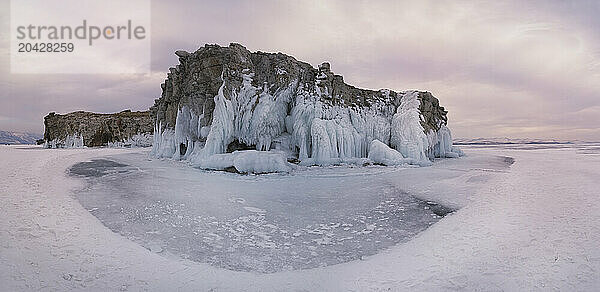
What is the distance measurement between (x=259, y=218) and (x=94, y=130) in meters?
43.7

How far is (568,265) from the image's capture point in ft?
13.1

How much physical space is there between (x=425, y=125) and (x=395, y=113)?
2.27 meters

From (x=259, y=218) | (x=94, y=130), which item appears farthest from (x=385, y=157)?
(x=94, y=130)

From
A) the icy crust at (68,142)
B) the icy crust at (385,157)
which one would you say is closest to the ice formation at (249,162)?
the icy crust at (385,157)

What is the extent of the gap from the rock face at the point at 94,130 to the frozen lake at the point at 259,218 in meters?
36.3

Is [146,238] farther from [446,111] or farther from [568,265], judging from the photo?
[446,111]

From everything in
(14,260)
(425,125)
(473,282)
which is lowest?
(473,282)

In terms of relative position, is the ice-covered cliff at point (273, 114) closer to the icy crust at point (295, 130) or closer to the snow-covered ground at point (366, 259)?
the icy crust at point (295, 130)

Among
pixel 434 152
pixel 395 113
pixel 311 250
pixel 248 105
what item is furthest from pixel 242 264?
pixel 434 152

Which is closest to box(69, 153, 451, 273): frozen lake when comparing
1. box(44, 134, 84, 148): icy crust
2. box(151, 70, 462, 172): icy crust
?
box(151, 70, 462, 172): icy crust

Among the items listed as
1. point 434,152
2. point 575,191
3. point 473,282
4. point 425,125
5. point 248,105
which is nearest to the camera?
point 473,282

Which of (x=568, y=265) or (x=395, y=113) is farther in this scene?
(x=395, y=113)

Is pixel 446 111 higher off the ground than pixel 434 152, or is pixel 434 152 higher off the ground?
pixel 446 111

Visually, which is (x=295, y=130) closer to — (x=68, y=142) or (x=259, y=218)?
(x=259, y=218)
